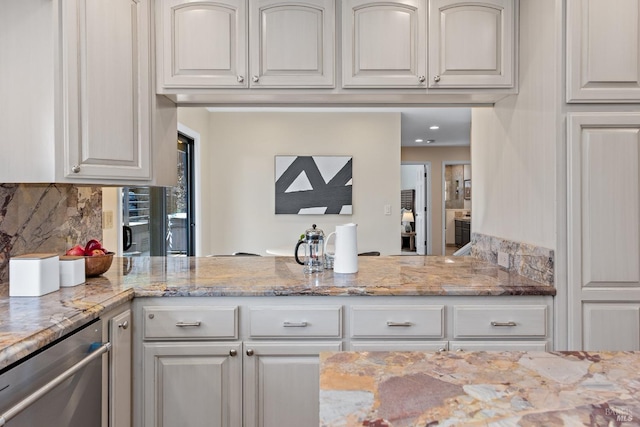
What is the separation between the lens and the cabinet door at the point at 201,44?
6.60 ft

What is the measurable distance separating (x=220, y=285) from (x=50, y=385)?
0.72 meters

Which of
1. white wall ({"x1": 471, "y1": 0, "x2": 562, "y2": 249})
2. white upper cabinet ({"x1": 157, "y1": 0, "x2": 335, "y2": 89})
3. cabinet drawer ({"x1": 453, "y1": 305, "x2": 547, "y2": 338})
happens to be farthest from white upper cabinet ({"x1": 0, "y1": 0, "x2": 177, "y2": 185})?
white wall ({"x1": 471, "y1": 0, "x2": 562, "y2": 249})

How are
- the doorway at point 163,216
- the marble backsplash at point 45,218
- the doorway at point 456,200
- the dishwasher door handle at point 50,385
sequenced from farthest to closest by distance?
the doorway at point 456,200
the doorway at point 163,216
the marble backsplash at point 45,218
the dishwasher door handle at point 50,385

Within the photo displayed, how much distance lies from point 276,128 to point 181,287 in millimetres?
3928

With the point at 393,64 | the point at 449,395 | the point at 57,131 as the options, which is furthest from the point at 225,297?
the point at 393,64

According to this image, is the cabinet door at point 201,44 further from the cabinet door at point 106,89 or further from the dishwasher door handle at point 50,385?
the dishwasher door handle at point 50,385

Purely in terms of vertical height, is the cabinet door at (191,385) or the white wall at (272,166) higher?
the white wall at (272,166)

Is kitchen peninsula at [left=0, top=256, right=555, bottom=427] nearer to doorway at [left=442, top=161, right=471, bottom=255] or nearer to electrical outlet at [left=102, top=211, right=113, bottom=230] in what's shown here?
electrical outlet at [left=102, top=211, right=113, bottom=230]

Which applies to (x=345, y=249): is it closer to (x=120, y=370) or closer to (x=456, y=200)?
(x=120, y=370)

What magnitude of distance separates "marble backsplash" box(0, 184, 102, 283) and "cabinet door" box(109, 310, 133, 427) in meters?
0.60

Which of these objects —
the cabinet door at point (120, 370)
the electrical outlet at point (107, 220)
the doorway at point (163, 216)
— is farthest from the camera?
the doorway at point (163, 216)

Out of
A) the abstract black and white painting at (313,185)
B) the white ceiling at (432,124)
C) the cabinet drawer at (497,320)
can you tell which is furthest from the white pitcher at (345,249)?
the abstract black and white painting at (313,185)

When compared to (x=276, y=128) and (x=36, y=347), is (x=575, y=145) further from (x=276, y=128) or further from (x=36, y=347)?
(x=276, y=128)

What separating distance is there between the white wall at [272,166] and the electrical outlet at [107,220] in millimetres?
2658
